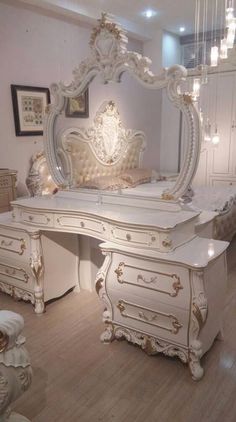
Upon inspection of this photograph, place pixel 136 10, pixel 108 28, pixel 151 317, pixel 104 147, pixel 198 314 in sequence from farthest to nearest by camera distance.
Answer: pixel 136 10 → pixel 104 147 → pixel 108 28 → pixel 151 317 → pixel 198 314

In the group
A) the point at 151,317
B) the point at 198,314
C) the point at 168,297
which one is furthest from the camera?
the point at 151,317

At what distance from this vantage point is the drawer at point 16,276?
2.49 m

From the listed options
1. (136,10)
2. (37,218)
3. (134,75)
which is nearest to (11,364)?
(37,218)

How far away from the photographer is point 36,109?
139 inches

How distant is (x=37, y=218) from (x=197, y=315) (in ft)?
4.34

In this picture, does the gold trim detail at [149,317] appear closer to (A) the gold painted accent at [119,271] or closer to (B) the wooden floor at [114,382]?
(A) the gold painted accent at [119,271]

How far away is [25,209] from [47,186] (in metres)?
0.63

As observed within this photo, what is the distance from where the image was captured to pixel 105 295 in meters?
2.05

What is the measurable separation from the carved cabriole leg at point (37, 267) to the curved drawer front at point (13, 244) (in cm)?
7

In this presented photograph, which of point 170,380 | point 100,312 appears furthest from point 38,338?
point 170,380

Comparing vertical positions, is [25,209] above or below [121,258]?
above

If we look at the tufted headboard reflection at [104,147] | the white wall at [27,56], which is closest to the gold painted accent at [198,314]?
the tufted headboard reflection at [104,147]

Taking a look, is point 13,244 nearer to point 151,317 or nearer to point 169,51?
point 151,317

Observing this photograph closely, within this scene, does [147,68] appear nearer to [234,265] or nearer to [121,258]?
[121,258]
